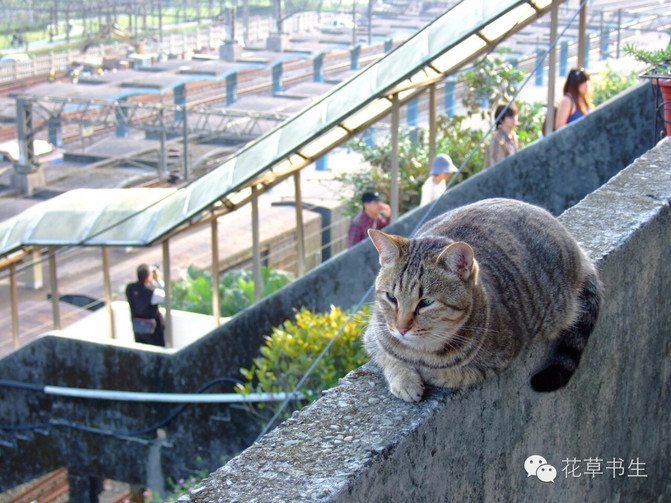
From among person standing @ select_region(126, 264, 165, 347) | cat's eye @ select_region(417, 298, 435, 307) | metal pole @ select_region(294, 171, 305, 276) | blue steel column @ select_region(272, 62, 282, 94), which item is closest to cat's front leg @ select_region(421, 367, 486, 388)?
cat's eye @ select_region(417, 298, 435, 307)

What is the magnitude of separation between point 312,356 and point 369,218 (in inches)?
91.7

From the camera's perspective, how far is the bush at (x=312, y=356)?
5551 mm

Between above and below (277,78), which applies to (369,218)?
above

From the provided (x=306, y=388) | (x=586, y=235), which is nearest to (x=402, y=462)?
(x=586, y=235)

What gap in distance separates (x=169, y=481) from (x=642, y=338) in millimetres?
4787

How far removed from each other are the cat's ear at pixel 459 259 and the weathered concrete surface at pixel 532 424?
0.31 metres

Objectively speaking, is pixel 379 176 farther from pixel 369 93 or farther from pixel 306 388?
pixel 306 388

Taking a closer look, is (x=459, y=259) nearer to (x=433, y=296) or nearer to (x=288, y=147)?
(x=433, y=296)

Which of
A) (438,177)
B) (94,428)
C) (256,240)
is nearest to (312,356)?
(256,240)

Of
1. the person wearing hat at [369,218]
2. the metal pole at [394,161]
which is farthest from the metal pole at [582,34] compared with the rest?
the person wearing hat at [369,218]

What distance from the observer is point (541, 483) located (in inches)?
109

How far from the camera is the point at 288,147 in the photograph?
22.5ft

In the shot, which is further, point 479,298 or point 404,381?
point 479,298

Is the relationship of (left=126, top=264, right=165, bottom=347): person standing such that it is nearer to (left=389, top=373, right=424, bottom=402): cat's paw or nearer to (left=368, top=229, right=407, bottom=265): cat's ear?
(left=368, top=229, right=407, bottom=265): cat's ear
